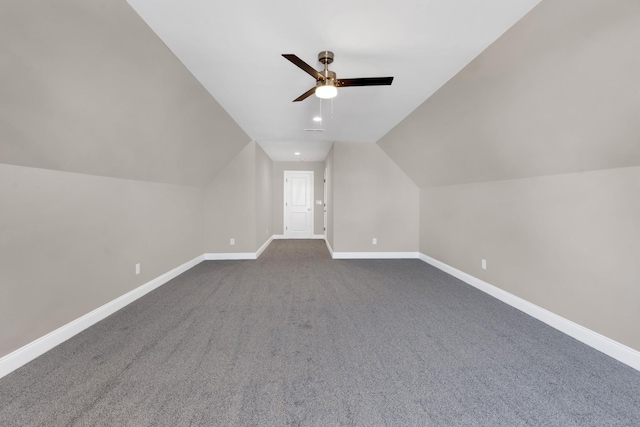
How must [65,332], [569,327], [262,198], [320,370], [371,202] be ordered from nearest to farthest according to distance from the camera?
[320,370] → [65,332] → [569,327] → [371,202] → [262,198]

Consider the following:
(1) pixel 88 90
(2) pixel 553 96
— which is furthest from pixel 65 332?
(2) pixel 553 96

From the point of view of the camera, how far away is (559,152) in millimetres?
2213

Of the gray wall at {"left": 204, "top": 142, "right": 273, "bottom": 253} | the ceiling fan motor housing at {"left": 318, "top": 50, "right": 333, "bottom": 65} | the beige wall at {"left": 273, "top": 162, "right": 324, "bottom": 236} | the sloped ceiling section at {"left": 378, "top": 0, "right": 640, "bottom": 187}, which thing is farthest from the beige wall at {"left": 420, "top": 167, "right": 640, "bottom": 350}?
the beige wall at {"left": 273, "top": 162, "right": 324, "bottom": 236}

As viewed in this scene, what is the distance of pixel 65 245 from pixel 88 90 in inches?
49.5

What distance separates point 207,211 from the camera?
16.6ft

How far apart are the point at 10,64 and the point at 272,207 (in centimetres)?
629

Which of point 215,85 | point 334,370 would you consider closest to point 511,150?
point 334,370

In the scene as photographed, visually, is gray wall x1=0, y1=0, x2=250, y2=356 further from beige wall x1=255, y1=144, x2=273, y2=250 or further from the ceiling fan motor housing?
beige wall x1=255, y1=144, x2=273, y2=250

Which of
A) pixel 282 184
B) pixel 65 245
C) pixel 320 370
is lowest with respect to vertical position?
pixel 320 370

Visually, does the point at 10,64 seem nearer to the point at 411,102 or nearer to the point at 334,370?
the point at 334,370

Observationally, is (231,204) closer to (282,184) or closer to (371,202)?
(371,202)

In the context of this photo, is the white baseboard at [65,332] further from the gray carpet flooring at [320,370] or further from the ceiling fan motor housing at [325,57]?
the ceiling fan motor housing at [325,57]

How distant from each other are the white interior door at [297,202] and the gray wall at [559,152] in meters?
4.74

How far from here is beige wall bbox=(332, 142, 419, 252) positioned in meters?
5.18
